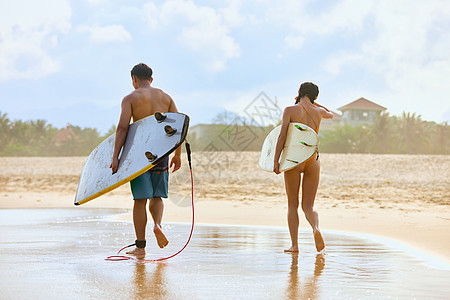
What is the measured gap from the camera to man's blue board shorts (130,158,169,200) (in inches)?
193

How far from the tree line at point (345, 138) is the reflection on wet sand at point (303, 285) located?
137 ft

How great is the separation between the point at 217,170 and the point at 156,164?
19.2 metres

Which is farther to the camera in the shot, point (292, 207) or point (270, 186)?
point (270, 186)

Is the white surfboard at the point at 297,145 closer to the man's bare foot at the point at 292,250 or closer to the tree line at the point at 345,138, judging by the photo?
the man's bare foot at the point at 292,250

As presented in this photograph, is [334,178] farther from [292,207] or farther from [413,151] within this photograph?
[413,151]

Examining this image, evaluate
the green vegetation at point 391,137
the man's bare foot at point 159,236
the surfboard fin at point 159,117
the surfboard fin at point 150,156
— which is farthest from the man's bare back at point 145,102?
the green vegetation at point 391,137

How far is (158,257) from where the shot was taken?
4984mm

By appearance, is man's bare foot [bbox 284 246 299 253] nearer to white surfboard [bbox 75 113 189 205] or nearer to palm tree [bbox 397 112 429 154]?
white surfboard [bbox 75 113 189 205]

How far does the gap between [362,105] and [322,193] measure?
180 feet

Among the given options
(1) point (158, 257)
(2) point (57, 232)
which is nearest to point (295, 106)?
(1) point (158, 257)

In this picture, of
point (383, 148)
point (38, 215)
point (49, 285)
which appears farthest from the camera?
point (383, 148)

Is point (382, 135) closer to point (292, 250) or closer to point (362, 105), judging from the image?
point (362, 105)

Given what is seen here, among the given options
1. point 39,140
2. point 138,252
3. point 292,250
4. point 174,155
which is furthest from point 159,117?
point 39,140

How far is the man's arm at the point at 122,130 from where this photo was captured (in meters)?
4.93
